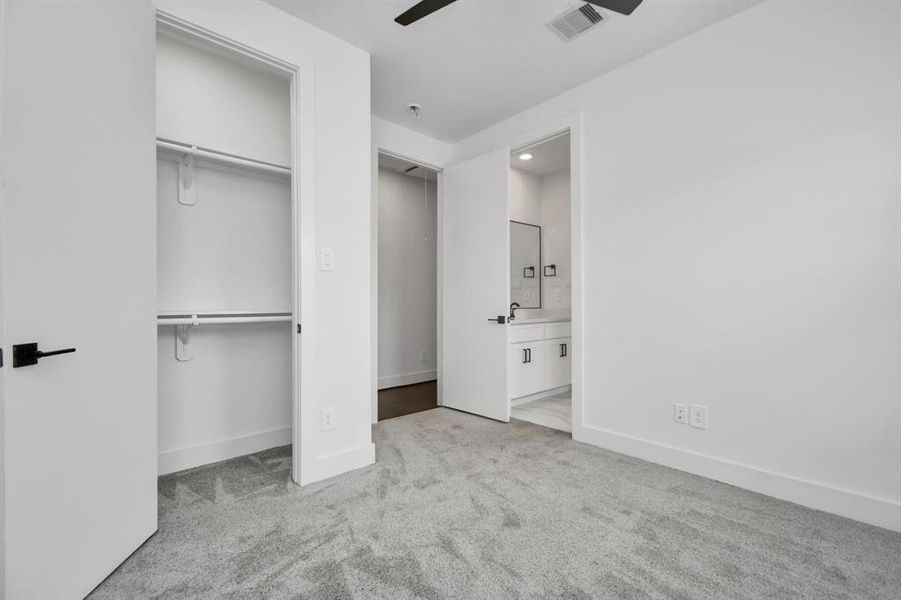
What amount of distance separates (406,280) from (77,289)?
11.9 ft

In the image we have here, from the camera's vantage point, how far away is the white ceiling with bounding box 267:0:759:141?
208cm

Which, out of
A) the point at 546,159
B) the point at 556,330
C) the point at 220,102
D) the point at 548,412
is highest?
the point at 546,159

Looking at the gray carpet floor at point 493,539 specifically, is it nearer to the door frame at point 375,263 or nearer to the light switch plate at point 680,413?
the light switch plate at point 680,413

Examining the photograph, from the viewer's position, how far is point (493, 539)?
5.25ft

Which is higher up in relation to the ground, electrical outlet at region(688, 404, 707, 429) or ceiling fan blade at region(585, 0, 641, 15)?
ceiling fan blade at region(585, 0, 641, 15)

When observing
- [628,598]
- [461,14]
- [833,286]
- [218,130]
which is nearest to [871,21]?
[833,286]

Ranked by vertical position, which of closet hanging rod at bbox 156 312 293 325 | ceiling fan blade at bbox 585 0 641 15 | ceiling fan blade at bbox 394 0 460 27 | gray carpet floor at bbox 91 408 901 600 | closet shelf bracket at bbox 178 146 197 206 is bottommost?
gray carpet floor at bbox 91 408 901 600

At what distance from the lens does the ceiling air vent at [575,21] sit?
6.81ft

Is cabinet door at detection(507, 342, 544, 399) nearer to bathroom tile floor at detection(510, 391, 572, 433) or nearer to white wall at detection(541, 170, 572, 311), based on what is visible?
bathroom tile floor at detection(510, 391, 572, 433)

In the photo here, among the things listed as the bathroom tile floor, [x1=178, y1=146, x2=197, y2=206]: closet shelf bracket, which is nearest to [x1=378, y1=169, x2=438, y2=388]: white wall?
the bathroom tile floor

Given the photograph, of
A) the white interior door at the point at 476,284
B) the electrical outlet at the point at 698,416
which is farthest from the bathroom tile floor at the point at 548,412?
the electrical outlet at the point at 698,416

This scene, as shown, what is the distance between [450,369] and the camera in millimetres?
3670

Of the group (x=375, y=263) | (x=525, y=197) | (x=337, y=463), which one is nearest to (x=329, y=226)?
(x=375, y=263)

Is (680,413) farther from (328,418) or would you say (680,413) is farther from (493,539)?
(328,418)
